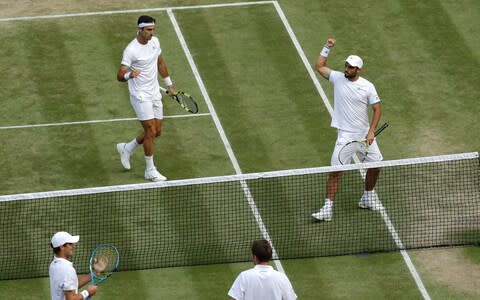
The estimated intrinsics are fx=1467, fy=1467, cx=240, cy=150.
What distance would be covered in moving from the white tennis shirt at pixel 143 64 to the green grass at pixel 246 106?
1524mm

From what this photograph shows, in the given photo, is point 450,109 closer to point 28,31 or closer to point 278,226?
point 278,226

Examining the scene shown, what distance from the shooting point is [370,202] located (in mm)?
22781

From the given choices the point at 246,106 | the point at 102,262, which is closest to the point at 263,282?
the point at 102,262

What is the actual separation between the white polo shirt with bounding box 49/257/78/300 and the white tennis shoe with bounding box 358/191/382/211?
22.7ft

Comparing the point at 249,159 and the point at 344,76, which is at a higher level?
the point at 344,76

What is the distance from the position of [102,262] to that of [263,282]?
6.39 feet

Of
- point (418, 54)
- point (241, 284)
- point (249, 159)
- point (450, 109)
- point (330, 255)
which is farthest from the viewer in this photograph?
point (418, 54)

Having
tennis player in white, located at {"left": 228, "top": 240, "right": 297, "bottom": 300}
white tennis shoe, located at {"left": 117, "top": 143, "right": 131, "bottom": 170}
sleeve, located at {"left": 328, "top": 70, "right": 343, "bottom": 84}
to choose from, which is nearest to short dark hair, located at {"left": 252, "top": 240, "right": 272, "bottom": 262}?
tennis player in white, located at {"left": 228, "top": 240, "right": 297, "bottom": 300}

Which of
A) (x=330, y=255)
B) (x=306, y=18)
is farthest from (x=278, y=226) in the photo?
(x=306, y=18)

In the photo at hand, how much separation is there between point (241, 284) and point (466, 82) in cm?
1125

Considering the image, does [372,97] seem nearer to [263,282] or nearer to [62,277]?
[263,282]

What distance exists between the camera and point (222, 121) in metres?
25.8

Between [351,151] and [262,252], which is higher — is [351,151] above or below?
below

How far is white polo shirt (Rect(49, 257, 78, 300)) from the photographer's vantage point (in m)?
17.0
